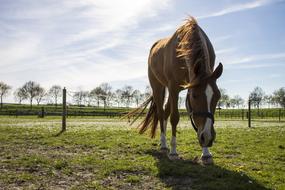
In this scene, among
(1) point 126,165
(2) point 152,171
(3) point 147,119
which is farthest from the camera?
(3) point 147,119

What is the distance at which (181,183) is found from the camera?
5031mm

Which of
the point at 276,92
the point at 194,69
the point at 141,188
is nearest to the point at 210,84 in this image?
the point at 194,69

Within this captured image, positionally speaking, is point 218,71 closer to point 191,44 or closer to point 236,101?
point 191,44

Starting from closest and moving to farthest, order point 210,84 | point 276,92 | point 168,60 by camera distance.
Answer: point 210,84, point 168,60, point 276,92

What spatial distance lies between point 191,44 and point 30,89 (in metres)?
111

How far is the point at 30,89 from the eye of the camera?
109188 mm

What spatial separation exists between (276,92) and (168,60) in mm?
116991

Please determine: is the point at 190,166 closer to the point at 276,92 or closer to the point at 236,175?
the point at 236,175

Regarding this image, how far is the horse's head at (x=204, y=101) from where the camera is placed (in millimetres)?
5145

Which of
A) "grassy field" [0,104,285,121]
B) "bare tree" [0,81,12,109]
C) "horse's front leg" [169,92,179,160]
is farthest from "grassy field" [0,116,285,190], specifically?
"bare tree" [0,81,12,109]

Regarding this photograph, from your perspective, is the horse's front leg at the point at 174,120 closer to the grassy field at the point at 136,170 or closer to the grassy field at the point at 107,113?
the grassy field at the point at 136,170

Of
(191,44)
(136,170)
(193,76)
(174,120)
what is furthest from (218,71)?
(136,170)

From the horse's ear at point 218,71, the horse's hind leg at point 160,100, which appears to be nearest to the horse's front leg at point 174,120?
the horse's hind leg at point 160,100

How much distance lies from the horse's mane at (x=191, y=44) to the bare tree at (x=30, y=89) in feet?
347
